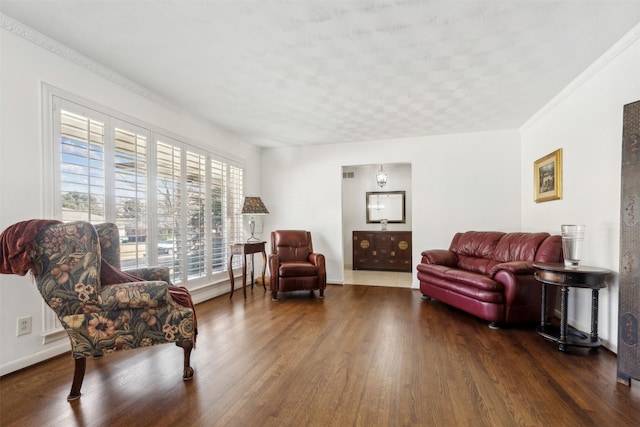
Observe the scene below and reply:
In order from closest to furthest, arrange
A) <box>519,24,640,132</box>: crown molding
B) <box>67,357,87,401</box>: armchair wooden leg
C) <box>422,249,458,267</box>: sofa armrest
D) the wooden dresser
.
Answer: <box>67,357,87,401</box>: armchair wooden leg, <box>519,24,640,132</box>: crown molding, <box>422,249,458,267</box>: sofa armrest, the wooden dresser

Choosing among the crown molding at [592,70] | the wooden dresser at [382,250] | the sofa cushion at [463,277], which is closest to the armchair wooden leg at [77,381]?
the sofa cushion at [463,277]

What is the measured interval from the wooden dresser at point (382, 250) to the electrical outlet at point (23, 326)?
5.44 m

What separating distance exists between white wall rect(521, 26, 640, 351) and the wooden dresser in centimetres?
308

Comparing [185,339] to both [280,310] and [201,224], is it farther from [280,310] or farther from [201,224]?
[201,224]

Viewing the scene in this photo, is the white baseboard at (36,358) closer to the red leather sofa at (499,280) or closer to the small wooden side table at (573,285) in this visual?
the red leather sofa at (499,280)

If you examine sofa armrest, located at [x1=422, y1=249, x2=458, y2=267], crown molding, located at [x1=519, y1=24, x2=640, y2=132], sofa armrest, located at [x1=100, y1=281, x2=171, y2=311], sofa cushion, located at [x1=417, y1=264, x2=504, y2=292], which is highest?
crown molding, located at [x1=519, y1=24, x2=640, y2=132]

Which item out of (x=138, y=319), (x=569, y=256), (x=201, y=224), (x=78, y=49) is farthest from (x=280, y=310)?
(x=78, y=49)

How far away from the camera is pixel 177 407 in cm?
172

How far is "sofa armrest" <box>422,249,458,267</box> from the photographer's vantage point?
4.13m

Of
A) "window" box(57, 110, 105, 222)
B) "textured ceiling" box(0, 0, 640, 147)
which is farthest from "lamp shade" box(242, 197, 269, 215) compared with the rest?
"window" box(57, 110, 105, 222)

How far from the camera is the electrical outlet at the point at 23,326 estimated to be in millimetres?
2141

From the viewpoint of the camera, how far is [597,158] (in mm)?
2645

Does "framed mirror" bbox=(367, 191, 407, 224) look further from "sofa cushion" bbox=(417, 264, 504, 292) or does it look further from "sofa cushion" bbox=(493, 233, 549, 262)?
"sofa cushion" bbox=(493, 233, 549, 262)

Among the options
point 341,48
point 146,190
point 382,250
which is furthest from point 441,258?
point 146,190
